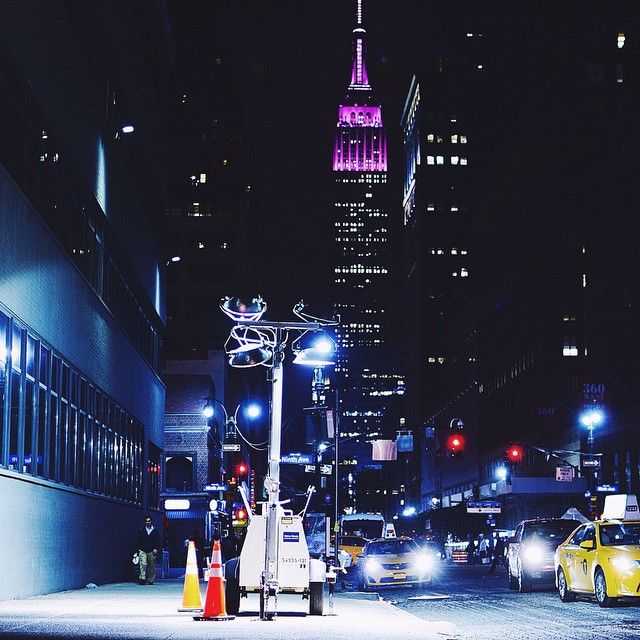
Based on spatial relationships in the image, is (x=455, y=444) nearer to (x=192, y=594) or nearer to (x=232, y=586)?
(x=192, y=594)

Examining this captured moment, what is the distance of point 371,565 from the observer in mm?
32781

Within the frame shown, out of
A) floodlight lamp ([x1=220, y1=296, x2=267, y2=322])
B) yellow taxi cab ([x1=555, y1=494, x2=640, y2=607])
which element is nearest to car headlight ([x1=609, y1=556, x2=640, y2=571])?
yellow taxi cab ([x1=555, y1=494, x2=640, y2=607])

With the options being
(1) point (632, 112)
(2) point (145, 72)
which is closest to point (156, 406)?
(2) point (145, 72)

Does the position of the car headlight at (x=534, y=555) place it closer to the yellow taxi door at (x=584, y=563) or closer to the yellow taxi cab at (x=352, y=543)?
the yellow taxi door at (x=584, y=563)

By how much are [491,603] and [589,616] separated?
5.37 meters

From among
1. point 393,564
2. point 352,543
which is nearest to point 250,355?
point 393,564

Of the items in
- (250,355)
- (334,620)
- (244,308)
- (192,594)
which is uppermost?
(244,308)

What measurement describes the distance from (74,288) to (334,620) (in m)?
13.2

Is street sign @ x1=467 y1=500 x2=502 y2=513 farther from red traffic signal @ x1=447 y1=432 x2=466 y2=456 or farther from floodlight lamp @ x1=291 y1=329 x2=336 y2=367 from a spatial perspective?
floodlight lamp @ x1=291 y1=329 x2=336 y2=367

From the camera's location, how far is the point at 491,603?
2473 cm

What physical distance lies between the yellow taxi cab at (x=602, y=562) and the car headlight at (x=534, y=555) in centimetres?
435

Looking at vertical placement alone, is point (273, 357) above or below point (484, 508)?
above

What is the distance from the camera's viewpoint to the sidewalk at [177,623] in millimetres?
13586

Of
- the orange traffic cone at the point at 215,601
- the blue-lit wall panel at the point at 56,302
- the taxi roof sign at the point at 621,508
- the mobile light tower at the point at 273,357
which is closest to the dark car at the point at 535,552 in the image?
the taxi roof sign at the point at 621,508
